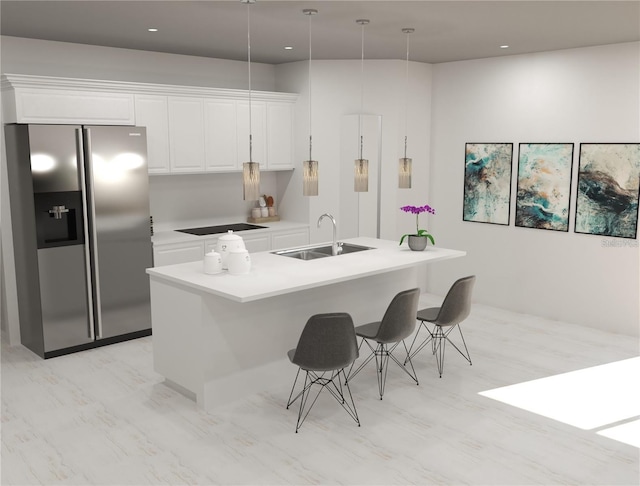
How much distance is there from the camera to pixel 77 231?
548 cm

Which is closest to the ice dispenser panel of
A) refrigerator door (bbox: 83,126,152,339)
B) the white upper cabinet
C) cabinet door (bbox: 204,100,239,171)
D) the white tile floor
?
refrigerator door (bbox: 83,126,152,339)

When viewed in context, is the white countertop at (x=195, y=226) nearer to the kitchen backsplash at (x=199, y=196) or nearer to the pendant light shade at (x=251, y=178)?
the kitchen backsplash at (x=199, y=196)

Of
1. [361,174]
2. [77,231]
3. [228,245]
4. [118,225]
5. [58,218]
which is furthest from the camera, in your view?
[118,225]

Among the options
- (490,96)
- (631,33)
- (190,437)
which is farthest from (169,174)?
(631,33)

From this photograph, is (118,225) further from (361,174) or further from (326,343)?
(326,343)

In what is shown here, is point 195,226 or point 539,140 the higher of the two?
point 539,140

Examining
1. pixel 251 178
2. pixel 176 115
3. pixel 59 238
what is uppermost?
pixel 176 115

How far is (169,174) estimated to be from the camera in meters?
6.43

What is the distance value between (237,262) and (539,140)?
12.9ft

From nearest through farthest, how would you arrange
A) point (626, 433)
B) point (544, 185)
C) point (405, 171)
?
point (626, 433) → point (405, 171) → point (544, 185)

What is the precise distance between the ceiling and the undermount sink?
1901 millimetres

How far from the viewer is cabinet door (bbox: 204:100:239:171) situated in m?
6.58

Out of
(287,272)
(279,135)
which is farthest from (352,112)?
(287,272)

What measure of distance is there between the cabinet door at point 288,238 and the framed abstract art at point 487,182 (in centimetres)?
197
